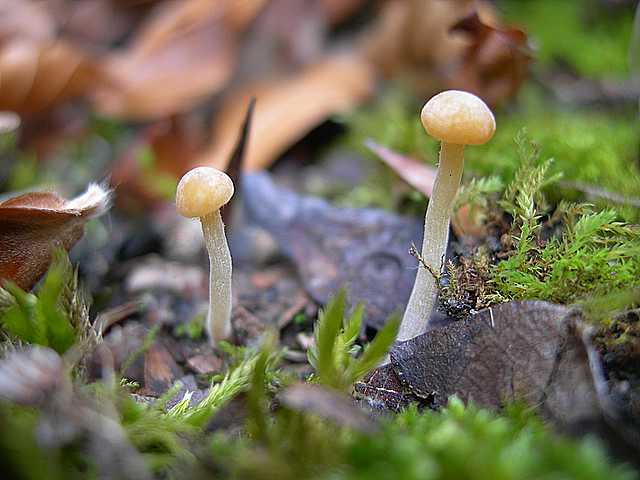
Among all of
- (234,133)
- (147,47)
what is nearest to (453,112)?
(234,133)

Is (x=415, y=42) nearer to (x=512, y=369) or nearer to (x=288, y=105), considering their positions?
(x=288, y=105)

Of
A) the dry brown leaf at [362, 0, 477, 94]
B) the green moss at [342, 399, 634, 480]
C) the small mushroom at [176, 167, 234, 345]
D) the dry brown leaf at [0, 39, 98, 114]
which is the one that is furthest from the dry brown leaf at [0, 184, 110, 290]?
the dry brown leaf at [362, 0, 477, 94]

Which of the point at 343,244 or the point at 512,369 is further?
the point at 343,244

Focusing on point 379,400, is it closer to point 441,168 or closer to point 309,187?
point 441,168

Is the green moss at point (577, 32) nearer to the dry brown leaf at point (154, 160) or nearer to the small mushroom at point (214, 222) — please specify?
the dry brown leaf at point (154, 160)

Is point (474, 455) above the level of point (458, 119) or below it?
below

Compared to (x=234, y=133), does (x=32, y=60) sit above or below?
above

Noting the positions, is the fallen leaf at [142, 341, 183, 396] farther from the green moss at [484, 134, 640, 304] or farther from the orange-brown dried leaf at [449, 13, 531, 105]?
the orange-brown dried leaf at [449, 13, 531, 105]

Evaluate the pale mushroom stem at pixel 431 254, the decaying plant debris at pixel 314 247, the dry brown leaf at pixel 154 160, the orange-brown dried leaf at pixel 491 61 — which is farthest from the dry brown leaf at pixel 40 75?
the pale mushroom stem at pixel 431 254

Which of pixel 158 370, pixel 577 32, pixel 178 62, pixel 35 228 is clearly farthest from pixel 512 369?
pixel 577 32
